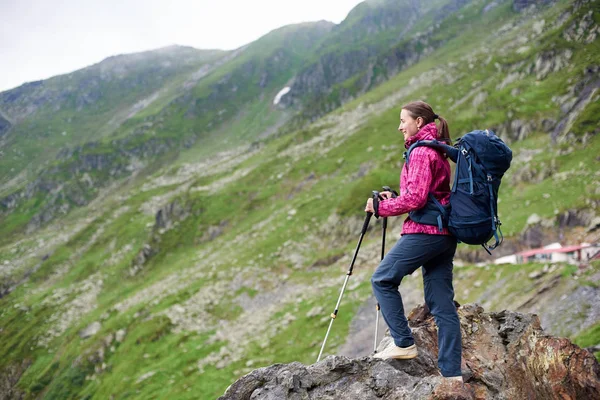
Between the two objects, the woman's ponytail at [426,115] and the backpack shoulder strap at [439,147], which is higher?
the woman's ponytail at [426,115]

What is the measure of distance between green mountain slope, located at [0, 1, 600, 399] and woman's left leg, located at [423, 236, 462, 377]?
8.94m

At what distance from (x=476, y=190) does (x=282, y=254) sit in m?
36.1

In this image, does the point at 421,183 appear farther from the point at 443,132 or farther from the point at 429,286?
the point at 429,286

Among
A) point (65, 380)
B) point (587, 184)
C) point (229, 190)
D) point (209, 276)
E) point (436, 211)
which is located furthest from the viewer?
point (229, 190)

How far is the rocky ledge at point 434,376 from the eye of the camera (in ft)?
23.3

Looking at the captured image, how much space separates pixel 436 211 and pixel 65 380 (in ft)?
149

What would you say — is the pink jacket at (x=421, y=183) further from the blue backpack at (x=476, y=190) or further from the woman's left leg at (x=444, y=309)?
the woman's left leg at (x=444, y=309)

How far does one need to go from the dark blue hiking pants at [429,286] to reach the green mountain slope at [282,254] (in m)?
9.01

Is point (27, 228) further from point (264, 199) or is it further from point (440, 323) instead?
point (440, 323)

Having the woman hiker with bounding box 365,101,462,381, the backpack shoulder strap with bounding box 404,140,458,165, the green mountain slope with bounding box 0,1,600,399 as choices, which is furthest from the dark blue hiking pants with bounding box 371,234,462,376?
the green mountain slope with bounding box 0,1,600,399

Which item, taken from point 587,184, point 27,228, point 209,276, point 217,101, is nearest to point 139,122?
point 217,101

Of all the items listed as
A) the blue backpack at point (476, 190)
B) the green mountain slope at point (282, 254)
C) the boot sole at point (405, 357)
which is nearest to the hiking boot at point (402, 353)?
the boot sole at point (405, 357)

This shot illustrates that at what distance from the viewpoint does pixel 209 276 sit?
43406 mm

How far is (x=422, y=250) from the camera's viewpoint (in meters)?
6.88
